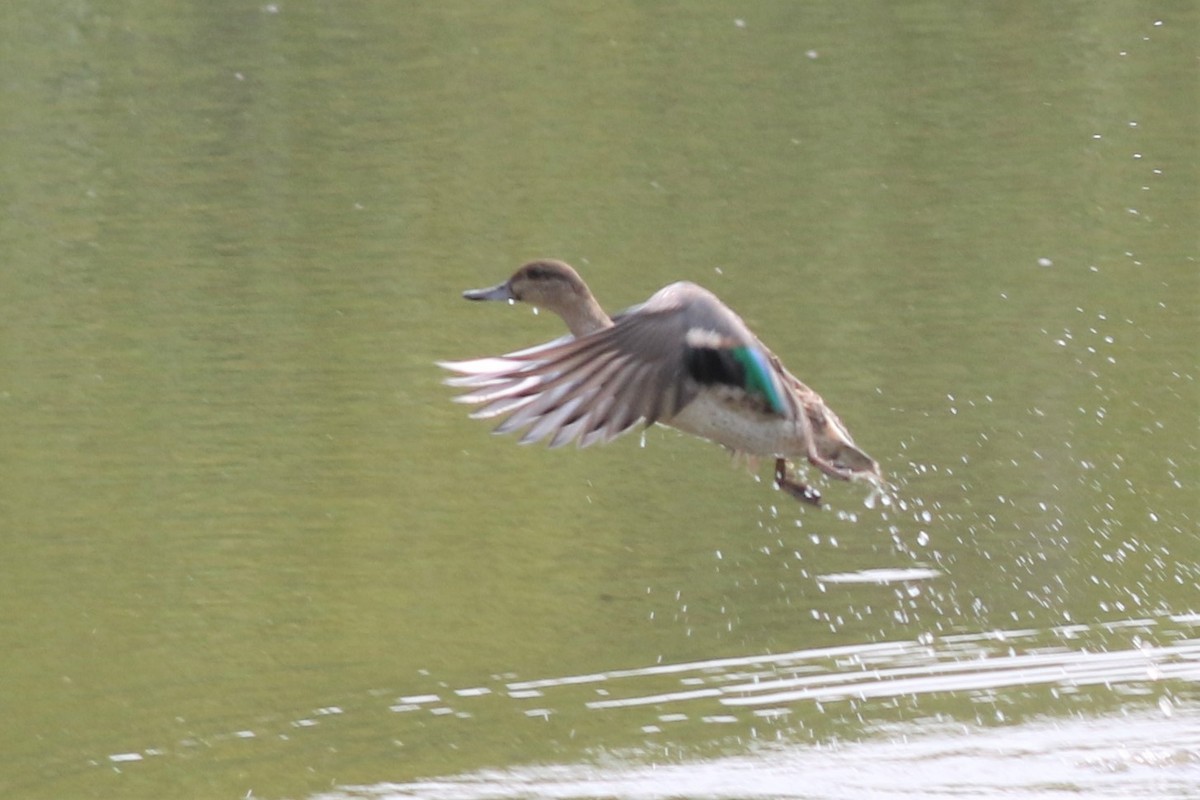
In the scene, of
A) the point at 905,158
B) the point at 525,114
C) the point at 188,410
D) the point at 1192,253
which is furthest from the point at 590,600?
the point at 525,114

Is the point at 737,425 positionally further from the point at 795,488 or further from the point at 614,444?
the point at 614,444

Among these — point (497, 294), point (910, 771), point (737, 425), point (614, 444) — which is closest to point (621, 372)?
point (737, 425)

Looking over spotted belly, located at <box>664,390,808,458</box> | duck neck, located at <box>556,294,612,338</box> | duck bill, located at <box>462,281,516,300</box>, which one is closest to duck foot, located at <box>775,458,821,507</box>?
spotted belly, located at <box>664,390,808,458</box>

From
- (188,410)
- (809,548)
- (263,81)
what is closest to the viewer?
(809,548)

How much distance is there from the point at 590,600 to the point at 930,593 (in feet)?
4.44

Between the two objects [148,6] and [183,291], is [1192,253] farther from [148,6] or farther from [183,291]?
[148,6]

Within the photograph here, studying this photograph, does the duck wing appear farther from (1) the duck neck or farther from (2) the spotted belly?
(1) the duck neck

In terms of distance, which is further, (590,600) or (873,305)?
(873,305)

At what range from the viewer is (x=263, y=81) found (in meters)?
21.2

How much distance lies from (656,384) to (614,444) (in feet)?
16.0

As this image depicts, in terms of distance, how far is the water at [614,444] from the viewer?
8242mm

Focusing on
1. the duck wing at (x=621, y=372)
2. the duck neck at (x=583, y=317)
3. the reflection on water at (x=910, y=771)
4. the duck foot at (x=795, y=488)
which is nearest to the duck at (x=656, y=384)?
the duck wing at (x=621, y=372)

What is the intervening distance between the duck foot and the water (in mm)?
808

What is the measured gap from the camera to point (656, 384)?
691 cm
